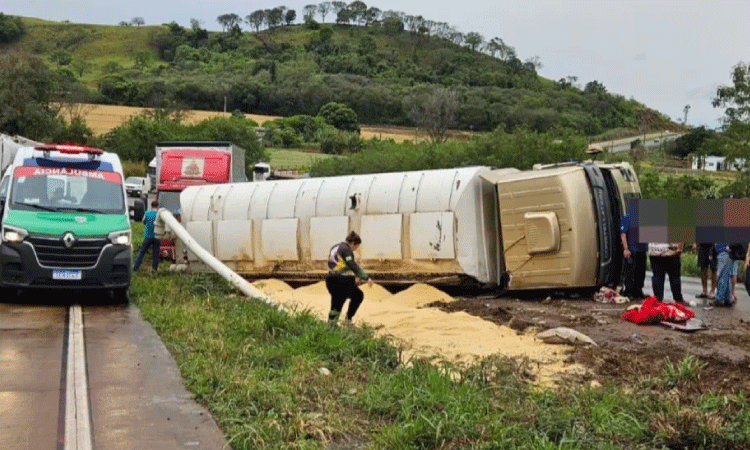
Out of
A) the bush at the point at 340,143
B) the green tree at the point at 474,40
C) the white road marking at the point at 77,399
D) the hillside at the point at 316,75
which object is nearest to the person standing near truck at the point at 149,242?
A: the white road marking at the point at 77,399

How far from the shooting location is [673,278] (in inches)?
581

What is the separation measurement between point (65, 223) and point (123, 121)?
61.3m

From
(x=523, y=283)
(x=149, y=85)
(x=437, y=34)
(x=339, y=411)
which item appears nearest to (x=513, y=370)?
(x=339, y=411)

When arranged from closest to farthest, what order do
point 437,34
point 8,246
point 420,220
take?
point 8,246 < point 420,220 < point 437,34

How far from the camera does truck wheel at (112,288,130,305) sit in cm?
1501

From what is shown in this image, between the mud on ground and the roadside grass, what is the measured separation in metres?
0.32

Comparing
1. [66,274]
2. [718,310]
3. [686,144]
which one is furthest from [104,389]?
[686,144]

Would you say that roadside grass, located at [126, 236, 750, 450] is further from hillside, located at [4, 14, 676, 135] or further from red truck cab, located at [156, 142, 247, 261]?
hillside, located at [4, 14, 676, 135]

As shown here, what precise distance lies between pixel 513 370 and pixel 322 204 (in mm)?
9177

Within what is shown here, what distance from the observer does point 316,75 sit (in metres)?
112

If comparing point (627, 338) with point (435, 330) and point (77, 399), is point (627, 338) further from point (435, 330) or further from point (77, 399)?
point (77, 399)

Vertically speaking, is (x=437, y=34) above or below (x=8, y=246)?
above

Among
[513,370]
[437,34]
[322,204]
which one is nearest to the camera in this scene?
[513,370]

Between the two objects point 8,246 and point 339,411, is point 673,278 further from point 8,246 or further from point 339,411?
point 8,246
